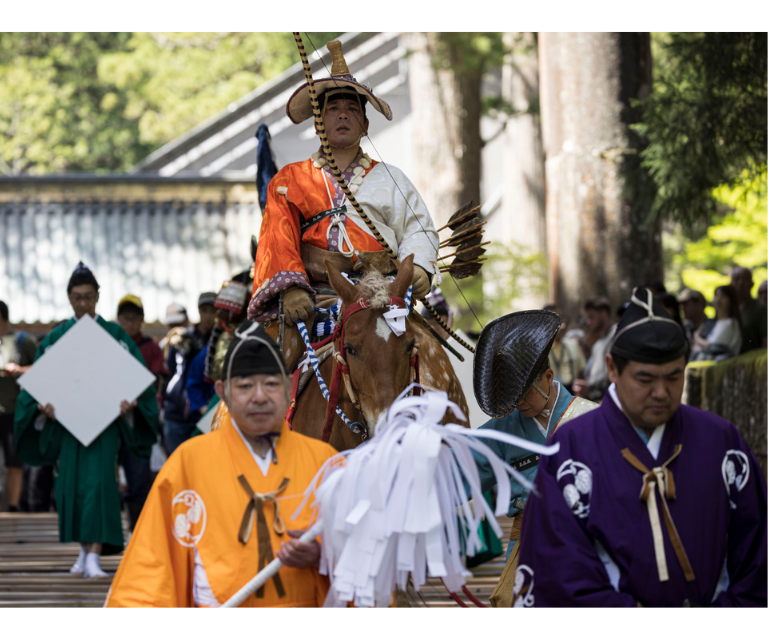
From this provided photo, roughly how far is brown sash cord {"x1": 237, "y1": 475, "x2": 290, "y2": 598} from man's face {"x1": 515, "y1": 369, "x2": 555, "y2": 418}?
1004mm

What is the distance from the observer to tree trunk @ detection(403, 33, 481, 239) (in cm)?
1402

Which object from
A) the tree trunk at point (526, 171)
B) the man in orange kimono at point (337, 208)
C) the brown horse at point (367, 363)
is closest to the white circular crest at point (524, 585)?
the brown horse at point (367, 363)

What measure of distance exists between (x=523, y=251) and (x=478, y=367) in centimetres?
1325

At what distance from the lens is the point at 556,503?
2.81 meters

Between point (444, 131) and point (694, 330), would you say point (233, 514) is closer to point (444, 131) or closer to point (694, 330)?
point (694, 330)

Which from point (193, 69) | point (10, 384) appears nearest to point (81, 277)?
point (10, 384)

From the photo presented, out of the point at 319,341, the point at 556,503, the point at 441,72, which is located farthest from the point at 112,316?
the point at 556,503

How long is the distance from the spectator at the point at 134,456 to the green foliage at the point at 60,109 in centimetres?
1606

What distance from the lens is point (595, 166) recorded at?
404 inches

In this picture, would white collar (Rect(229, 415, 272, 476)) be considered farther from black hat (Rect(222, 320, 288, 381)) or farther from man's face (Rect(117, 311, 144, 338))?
man's face (Rect(117, 311, 144, 338))

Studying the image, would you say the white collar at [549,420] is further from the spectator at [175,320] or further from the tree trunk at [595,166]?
the tree trunk at [595,166]

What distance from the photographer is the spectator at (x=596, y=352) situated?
8.96m

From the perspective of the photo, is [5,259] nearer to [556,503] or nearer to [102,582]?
[102,582]

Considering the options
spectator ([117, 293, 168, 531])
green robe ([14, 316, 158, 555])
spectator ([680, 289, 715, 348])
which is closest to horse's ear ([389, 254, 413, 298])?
green robe ([14, 316, 158, 555])
